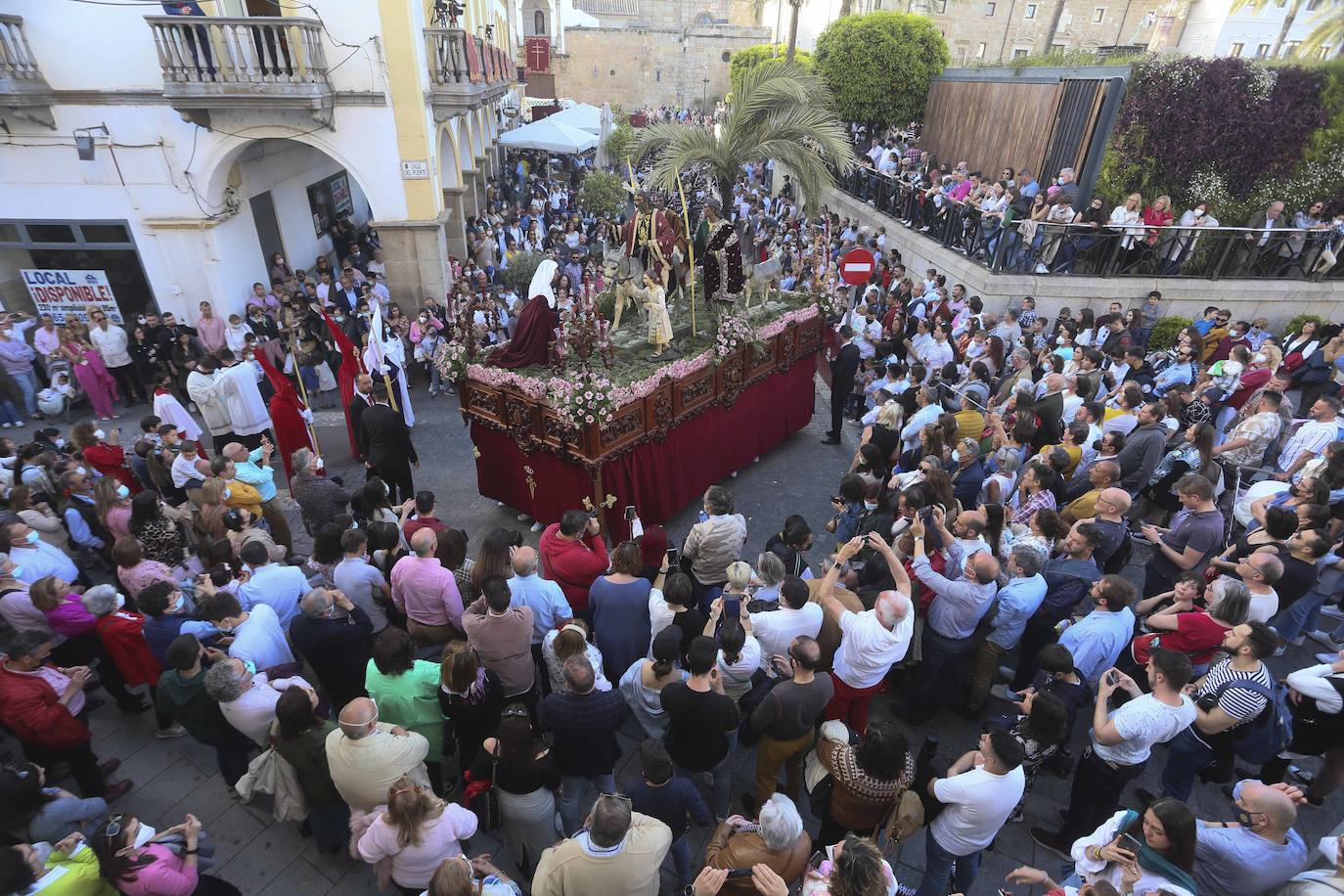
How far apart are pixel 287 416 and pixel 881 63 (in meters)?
18.0

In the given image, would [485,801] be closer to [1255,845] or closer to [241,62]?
[1255,845]

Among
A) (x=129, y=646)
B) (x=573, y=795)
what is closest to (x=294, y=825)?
(x=129, y=646)

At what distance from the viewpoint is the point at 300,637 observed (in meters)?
4.60

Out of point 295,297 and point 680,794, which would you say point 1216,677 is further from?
point 295,297

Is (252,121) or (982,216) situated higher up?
(252,121)

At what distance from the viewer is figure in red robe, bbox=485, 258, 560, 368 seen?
766 centimetres

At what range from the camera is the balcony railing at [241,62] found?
33.8ft

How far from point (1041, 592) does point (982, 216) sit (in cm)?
973

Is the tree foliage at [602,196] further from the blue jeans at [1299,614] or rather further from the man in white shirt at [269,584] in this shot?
the blue jeans at [1299,614]

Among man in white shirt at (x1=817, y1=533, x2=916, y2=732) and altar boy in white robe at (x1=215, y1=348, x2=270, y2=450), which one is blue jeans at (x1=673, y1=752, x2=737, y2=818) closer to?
man in white shirt at (x1=817, y1=533, x2=916, y2=732)

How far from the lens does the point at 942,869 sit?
3918 mm

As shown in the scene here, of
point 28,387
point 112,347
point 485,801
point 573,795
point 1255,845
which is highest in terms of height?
point 1255,845

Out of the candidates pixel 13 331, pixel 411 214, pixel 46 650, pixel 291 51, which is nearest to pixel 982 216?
pixel 411 214

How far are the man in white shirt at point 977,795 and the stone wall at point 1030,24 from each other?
2052 inches
